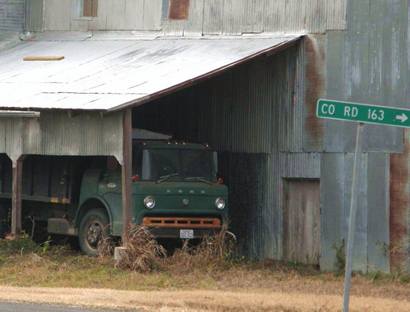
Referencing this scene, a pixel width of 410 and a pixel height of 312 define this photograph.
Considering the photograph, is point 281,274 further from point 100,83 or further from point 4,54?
point 4,54

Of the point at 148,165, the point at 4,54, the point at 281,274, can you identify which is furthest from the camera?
the point at 4,54

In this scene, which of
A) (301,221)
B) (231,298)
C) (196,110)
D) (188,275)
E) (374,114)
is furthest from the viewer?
(196,110)

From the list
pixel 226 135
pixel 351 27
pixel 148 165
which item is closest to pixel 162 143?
pixel 148 165

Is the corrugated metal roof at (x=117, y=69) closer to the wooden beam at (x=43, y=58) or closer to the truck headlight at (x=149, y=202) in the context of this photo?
the wooden beam at (x=43, y=58)

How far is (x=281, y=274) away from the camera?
73.2 feet

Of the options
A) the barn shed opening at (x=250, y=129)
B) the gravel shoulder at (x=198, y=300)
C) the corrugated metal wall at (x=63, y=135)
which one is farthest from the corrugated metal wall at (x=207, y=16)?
the gravel shoulder at (x=198, y=300)

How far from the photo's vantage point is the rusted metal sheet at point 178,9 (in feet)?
87.5

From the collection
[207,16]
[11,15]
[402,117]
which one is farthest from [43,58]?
[402,117]

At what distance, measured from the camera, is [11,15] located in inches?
1211

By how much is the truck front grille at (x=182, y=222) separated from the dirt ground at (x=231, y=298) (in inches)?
132

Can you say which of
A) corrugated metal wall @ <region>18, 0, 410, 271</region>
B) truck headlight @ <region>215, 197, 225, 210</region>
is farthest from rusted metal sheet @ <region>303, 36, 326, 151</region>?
truck headlight @ <region>215, 197, 225, 210</region>

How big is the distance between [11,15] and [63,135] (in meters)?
8.11

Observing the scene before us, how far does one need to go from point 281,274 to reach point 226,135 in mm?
4891

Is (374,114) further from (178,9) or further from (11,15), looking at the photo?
(11,15)
